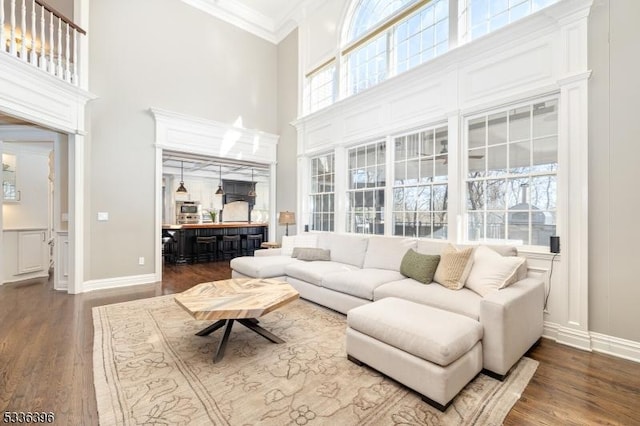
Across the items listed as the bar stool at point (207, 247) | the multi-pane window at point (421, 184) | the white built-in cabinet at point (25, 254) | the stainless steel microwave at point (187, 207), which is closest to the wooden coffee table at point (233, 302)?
the multi-pane window at point (421, 184)

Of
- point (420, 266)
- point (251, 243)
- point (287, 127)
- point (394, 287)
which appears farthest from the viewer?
point (251, 243)

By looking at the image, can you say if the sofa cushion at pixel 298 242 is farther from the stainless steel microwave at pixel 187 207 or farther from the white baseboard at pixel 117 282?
the stainless steel microwave at pixel 187 207

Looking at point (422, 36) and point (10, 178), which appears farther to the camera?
point (10, 178)

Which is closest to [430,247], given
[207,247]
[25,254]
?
[207,247]

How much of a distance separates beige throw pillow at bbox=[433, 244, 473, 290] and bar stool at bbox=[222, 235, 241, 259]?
5910 mm

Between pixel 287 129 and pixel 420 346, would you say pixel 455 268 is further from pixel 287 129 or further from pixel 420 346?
pixel 287 129

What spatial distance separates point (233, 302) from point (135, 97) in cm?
452

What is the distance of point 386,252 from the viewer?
3889 mm

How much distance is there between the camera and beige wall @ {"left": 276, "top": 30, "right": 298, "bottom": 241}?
6.37 metres

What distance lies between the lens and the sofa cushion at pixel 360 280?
3.17 m

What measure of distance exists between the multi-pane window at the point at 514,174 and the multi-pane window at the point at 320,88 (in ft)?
9.91

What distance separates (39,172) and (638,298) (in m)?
9.24

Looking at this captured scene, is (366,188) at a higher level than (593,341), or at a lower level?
higher

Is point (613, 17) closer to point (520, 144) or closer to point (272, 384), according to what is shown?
point (520, 144)
